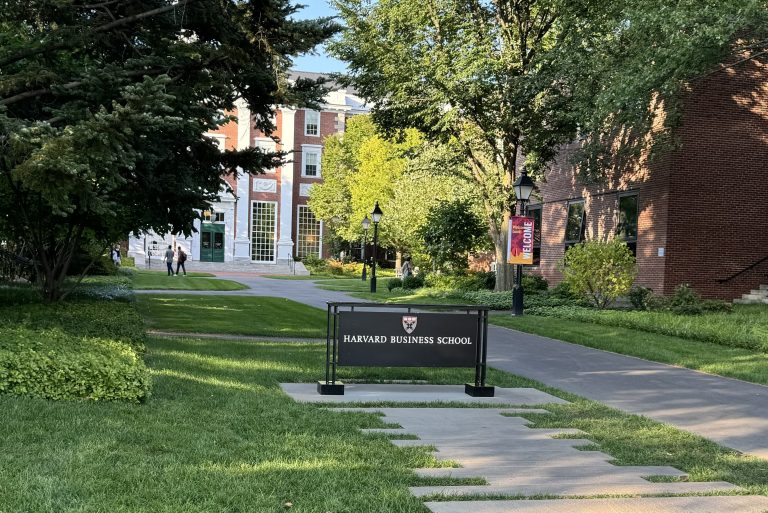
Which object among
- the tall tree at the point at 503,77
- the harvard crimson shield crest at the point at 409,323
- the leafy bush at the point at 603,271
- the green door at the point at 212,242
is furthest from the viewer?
the green door at the point at 212,242

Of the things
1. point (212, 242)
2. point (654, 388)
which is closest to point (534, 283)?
point (654, 388)

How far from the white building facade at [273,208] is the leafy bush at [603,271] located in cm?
3754

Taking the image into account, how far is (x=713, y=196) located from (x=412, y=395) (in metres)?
16.6

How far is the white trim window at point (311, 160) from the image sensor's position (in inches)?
2390

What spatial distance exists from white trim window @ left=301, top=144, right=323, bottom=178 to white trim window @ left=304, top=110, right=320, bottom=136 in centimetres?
107

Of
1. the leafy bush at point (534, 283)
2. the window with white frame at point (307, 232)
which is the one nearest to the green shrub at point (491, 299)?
the leafy bush at point (534, 283)

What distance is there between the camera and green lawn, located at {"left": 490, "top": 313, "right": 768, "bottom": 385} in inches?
442

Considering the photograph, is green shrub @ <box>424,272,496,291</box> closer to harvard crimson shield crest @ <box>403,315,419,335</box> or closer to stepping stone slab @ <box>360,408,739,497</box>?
harvard crimson shield crest @ <box>403,315,419,335</box>

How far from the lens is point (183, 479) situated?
14.9 ft

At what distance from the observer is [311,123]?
60.8m

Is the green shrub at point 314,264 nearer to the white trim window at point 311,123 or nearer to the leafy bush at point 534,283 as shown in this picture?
the white trim window at point 311,123

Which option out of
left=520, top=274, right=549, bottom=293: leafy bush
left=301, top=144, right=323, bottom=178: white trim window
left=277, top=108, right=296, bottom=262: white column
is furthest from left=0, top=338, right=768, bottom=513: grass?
left=301, top=144, right=323, bottom=178: white trim window

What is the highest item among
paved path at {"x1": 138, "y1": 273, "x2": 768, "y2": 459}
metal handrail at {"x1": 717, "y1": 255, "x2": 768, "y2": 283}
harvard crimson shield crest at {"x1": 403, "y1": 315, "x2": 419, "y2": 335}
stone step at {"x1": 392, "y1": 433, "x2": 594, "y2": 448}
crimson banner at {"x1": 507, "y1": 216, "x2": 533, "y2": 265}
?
crimson banner at {"x1": 507, "y1": 216, "x2": 533, "y2": 265}

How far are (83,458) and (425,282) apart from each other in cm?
2584
